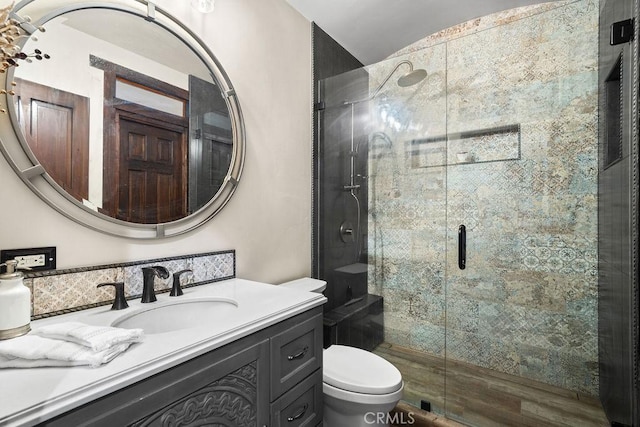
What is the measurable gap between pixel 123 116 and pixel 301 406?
1.32 meters

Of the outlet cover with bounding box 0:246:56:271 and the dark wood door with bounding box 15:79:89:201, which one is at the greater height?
the dark wood door with bounding box 15:79:89:201

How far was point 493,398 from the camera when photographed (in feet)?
6.37

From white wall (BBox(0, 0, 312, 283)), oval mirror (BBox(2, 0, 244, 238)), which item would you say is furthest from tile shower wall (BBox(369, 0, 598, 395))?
oval mirror (BBox(2, 0, 244, 238))

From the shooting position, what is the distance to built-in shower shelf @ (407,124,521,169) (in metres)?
2.06

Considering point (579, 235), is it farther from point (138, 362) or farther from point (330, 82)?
point (138, 362)

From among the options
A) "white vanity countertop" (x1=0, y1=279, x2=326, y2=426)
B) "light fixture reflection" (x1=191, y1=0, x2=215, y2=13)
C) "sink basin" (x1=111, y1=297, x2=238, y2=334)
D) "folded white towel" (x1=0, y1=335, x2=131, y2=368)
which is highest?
"light fixture reflection" (x1=191, y1=0, x2=215, y2=13)

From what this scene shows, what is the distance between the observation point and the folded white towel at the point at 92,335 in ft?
2.39

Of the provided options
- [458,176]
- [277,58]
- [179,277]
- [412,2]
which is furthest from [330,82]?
[179,277]

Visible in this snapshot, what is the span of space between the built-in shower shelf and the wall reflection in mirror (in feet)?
4.47

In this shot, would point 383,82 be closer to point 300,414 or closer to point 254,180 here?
point 254,180

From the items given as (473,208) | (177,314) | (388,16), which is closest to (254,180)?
(177,314)

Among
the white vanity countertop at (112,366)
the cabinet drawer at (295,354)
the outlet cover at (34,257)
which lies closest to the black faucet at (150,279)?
the white vanity countertop at (112,366)

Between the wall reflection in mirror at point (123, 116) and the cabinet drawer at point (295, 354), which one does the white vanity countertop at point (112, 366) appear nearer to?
the cabinet drawer at point (295, 354)

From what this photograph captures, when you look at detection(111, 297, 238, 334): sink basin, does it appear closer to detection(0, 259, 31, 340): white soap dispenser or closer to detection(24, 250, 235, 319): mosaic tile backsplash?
detection(24, 250, 235, 319): mosaic tile backsplash
